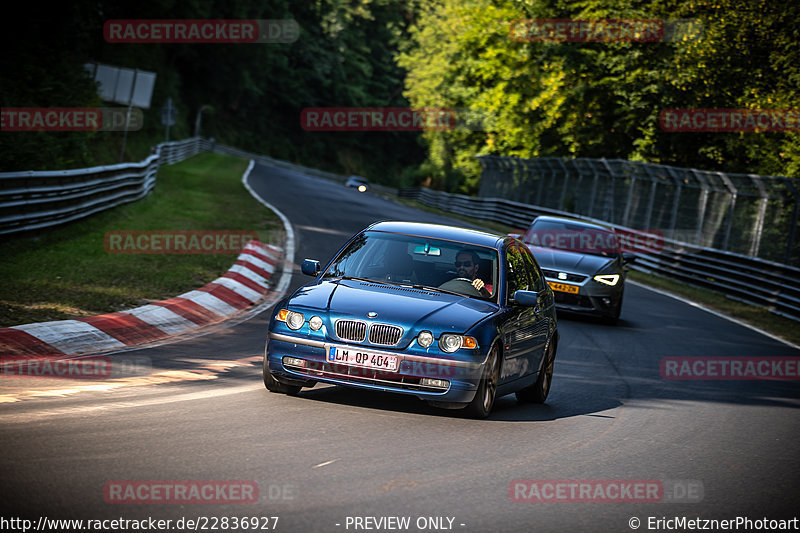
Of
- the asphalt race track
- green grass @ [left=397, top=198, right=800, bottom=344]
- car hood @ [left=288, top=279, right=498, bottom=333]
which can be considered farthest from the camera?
green grass @ [left=397, top=198, right=800, bottom=344]

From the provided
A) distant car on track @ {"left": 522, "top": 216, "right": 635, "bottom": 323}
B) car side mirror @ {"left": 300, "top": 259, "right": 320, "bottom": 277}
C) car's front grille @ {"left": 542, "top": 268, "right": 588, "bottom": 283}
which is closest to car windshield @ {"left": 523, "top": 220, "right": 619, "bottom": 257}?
distant car on track @ {"left": 522, "top": 216, "right": 635, "bottom": 323}

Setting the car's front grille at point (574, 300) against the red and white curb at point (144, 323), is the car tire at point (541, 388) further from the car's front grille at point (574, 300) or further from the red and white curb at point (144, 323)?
the car's front grille at point (574, 300)

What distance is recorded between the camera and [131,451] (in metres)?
5.87

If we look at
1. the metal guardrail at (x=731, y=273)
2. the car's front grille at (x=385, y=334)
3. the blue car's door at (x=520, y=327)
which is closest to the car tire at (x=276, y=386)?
the car's front grille at (x=385, y=334)

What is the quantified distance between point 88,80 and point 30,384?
83.3 ft

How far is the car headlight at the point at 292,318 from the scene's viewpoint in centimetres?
787

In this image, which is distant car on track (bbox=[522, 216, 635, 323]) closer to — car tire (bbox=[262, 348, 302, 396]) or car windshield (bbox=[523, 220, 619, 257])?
car windshield (bbox=[523, 220, 619, 257])

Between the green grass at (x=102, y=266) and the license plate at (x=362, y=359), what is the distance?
3615 mm

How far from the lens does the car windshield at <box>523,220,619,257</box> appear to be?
17656 millimetres

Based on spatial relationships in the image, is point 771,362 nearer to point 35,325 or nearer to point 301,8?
point 35,325

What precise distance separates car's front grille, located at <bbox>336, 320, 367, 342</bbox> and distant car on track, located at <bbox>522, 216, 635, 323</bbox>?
9.04 m

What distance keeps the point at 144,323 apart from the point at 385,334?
13.1ft

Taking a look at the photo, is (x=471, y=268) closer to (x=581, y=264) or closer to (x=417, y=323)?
(x=417, y=323)

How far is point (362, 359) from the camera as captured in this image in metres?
7.63
